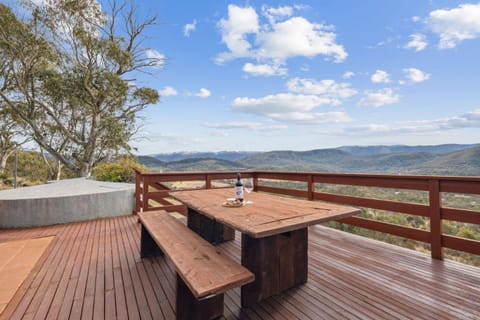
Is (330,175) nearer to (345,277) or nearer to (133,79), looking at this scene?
(345,277)

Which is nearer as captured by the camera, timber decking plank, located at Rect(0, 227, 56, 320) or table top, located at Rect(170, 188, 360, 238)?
table top, located at Rect(170, 188, 360, 238)

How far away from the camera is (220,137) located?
14391mm

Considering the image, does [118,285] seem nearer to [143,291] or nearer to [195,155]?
[143,291]

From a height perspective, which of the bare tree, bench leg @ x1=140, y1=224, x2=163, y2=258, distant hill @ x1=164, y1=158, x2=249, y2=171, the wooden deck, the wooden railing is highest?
the bare tree

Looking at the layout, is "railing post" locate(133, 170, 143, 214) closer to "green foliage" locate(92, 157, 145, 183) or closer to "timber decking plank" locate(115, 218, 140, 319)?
"timber decking plank" locate(115, 218, 140, 319)

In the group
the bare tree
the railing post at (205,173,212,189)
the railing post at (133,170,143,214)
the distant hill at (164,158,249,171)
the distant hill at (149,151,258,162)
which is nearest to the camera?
the railing post at (133,170,143,214)

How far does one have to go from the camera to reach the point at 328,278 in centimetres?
211

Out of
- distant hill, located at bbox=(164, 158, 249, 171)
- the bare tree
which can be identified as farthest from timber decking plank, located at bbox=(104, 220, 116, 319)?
the bare tree

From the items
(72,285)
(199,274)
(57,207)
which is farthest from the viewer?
(57,207)

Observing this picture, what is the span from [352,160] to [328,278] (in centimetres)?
1335

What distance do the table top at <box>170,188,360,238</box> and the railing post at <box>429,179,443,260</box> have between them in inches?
48.6

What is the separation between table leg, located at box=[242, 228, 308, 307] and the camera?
70.1 inches

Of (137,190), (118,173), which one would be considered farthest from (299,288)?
(118,173)

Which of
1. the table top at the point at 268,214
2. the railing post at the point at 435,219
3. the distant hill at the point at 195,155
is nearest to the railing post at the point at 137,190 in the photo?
the table top at the point at 268,214
